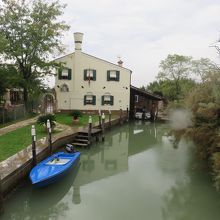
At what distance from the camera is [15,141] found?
1486 centimetres

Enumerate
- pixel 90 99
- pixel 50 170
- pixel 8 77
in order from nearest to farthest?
pixel 50 170
pixel 8 77
pixel 90 99

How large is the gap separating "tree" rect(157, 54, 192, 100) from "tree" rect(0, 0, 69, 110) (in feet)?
62.2

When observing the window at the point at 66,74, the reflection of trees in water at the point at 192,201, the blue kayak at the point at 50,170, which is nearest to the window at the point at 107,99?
the window at the point at 66,74

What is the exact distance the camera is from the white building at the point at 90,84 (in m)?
31.0

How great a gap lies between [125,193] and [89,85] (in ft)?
70.1

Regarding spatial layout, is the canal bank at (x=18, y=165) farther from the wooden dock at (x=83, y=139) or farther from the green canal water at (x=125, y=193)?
the wooden dock at (x=83, y=139)

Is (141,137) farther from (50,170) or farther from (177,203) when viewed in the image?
(50,170)

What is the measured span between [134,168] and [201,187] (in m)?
3.81

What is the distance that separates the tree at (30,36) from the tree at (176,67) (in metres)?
19.0

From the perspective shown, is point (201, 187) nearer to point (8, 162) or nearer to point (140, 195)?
point (140, 195)

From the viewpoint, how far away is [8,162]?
11.0 meters

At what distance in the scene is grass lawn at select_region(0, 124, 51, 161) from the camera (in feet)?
41.6

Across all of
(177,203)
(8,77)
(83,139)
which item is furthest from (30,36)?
(177,203)

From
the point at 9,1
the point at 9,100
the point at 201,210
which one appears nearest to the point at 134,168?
the point at 201,210
